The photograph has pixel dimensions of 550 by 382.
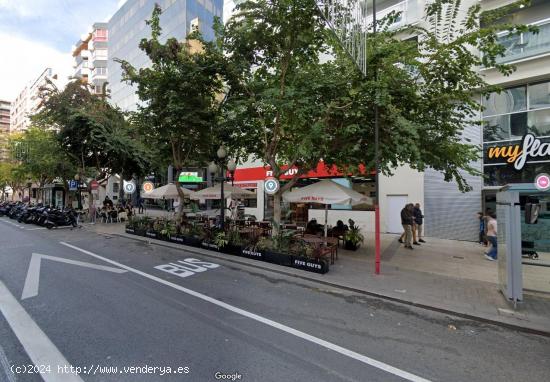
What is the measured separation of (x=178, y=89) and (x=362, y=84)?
709 cm

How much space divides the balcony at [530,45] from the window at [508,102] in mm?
1397

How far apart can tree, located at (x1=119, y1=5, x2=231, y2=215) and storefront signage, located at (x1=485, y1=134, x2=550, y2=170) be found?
1313 cm

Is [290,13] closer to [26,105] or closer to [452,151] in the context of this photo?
[452,151]

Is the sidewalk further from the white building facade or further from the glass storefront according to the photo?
the glass storefront

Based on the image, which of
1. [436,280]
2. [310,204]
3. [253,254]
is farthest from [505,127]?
[253,254]

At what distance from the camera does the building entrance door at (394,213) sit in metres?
16.7

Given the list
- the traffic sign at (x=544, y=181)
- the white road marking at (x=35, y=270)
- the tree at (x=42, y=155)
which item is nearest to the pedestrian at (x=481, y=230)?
the traffic sign at (x=544, y=181)

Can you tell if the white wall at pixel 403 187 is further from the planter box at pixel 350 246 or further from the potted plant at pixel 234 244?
the potted plant at pixel 234 244

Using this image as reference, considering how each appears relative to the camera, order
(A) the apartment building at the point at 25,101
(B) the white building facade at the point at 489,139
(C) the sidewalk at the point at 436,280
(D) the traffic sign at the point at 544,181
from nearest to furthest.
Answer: (C) the sidewalk at the point at 436,280
(D) the traffic sign at the point at 544,181
(B) the white building facade at the point at 489,139
(A) the apartment building at the point at 25,101

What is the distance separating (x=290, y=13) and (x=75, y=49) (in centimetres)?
7097

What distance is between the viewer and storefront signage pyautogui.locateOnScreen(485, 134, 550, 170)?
12535 millimetres

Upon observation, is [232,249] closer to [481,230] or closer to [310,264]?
[310,264]

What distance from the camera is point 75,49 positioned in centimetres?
6091

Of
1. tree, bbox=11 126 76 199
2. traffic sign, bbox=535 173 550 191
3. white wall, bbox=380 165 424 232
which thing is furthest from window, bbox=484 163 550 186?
tree, bbox=11 126 76 199
